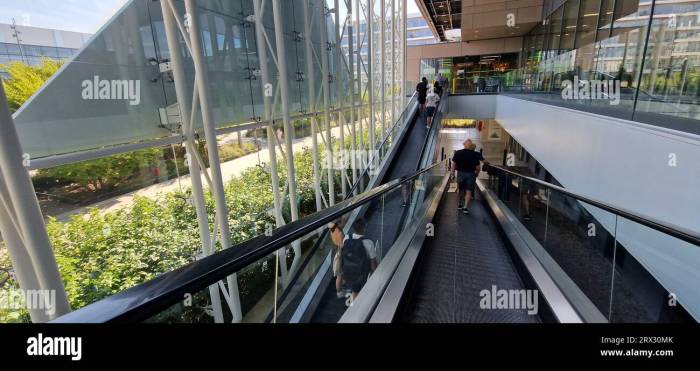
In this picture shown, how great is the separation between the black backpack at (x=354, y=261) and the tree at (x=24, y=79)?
359 cm

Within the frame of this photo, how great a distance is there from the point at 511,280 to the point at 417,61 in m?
27.5

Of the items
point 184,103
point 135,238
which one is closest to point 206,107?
point 184,103

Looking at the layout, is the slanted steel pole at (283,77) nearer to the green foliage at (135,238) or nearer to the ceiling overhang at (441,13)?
the green foliage at (135,238)

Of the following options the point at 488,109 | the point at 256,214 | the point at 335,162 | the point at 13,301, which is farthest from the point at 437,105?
the point at 13,301

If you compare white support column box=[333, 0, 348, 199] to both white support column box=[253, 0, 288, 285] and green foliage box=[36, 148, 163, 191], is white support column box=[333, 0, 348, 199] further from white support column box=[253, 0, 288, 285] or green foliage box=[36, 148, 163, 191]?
green foliage box=[36, 148, 163, 191]

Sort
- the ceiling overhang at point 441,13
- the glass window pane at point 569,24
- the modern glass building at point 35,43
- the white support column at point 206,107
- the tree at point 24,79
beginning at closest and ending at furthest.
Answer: the modern glass building at point 35,43, the tree at point 24,79, the white support column at point 206,107, the glass window pane at point 569,24, the ceiling overhang at point 441,13

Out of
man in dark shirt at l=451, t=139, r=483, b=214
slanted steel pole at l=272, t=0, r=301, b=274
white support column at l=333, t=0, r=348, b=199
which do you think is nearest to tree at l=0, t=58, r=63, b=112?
slanted steel pole at l=272, t=0, r=301, b=274

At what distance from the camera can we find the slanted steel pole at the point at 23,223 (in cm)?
230

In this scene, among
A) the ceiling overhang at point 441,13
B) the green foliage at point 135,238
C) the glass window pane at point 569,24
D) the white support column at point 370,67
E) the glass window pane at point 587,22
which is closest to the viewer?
the green foliage at point 135,238

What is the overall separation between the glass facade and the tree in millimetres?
6646

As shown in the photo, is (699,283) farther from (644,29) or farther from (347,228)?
(644,29)

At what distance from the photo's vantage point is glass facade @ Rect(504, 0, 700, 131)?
355 centimetres

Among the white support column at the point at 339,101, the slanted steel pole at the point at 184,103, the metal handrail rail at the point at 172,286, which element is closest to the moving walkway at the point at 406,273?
the metal handrail rail at the point at 172,286

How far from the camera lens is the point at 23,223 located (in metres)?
2.43
